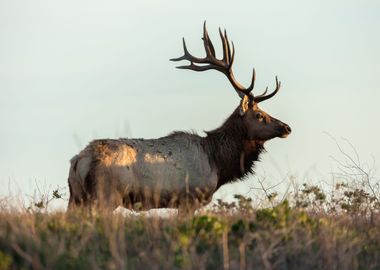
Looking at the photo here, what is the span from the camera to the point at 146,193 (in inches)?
455

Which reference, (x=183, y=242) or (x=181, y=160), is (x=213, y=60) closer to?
(x=181, y=160)

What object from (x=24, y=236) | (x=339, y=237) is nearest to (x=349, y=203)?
(x=339, y=237)

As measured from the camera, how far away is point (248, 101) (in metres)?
14.0

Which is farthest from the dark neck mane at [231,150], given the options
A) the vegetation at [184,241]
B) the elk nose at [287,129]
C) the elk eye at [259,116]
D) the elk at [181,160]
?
the vegetation at [184,241]

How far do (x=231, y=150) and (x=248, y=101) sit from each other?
89cm

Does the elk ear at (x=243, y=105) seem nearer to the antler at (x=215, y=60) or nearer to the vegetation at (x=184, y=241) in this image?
the antler at (x=215, y=60)

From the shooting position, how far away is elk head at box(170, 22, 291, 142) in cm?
1388

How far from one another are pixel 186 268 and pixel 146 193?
5.19m

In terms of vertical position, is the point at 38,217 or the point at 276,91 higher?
the point at 276,91

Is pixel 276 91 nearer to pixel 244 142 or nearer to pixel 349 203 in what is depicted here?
pixel 244 142

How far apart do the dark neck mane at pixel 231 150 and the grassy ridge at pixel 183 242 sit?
5308mm

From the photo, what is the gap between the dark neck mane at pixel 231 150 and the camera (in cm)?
1358

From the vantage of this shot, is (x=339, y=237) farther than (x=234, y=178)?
No

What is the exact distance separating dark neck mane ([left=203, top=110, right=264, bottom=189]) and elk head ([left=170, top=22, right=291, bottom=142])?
0.14 meters
